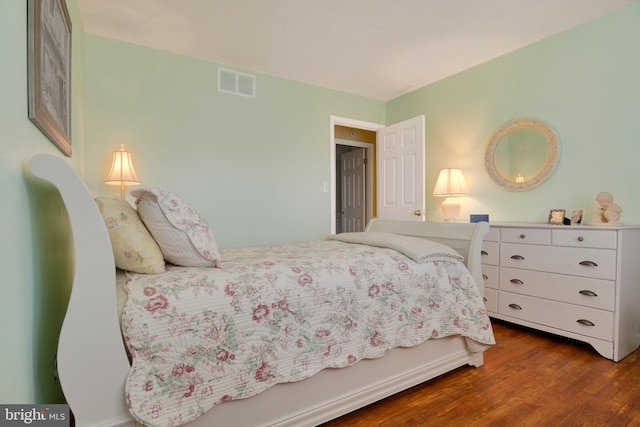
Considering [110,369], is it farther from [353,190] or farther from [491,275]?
[353,190]

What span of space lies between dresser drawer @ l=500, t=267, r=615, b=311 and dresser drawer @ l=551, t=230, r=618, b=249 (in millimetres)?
237

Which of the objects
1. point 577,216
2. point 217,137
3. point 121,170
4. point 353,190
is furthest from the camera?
point 353,190

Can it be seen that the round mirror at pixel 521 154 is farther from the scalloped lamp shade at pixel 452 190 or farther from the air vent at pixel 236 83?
the air vent at pixel 236 83

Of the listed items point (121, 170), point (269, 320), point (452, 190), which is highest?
point (121, 170)

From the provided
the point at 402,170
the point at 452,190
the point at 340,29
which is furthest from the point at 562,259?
the point at 340,29

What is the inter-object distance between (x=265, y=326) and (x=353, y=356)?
0.47m

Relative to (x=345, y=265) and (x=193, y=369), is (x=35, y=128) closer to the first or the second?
(x=193, y=369)

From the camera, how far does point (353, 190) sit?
568 centimetres

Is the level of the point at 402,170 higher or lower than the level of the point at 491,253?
higher

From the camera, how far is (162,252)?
4.44 ft

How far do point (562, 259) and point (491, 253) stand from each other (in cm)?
53

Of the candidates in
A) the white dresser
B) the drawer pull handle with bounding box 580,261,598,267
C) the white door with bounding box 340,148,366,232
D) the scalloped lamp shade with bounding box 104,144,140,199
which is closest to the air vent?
the scalloped lamp shade with bounding box 104,144,140,199

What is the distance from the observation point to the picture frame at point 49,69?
105 cm

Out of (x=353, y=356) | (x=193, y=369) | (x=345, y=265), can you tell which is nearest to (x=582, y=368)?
(x=353, y=356)
